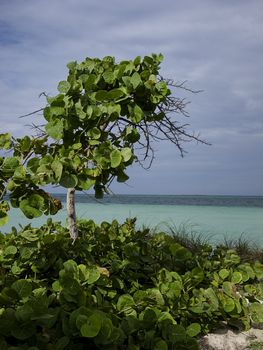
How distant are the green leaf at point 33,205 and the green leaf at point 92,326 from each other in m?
0.53

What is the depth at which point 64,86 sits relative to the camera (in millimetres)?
2582

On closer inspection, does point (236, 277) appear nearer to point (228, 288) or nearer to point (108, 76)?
point (228, 288)

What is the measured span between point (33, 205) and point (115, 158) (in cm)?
44

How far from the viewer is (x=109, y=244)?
344 cm

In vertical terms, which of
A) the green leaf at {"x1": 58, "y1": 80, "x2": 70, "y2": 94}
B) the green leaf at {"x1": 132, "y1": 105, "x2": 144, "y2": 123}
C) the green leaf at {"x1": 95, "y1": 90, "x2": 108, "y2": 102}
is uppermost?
the green leaf at {"x1": 58, "y1": 80, "x2": 70, "y2": 94}

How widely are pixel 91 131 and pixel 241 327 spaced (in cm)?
172

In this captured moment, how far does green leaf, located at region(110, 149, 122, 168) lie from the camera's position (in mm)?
2118

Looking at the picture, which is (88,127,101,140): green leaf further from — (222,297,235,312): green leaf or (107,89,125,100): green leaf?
(222,297,235,312): green leaf

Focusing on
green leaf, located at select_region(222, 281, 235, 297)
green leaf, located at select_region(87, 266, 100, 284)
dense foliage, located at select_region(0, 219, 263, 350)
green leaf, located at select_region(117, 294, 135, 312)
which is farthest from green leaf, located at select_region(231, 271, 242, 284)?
green leaf, located at select_region(87, 266, 100, 284)

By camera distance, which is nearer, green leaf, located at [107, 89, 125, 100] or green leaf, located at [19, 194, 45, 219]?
green leaf, located at [19, 194, 45, 219]

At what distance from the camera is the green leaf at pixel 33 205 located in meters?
2.08

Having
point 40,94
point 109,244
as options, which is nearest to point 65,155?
point 40,94

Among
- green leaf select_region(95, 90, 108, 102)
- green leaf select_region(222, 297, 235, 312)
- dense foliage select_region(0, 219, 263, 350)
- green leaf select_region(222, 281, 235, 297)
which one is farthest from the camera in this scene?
green leaf select_region(222, 281, 235, 297)

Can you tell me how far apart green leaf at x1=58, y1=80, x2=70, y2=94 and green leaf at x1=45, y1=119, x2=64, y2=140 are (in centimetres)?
25
